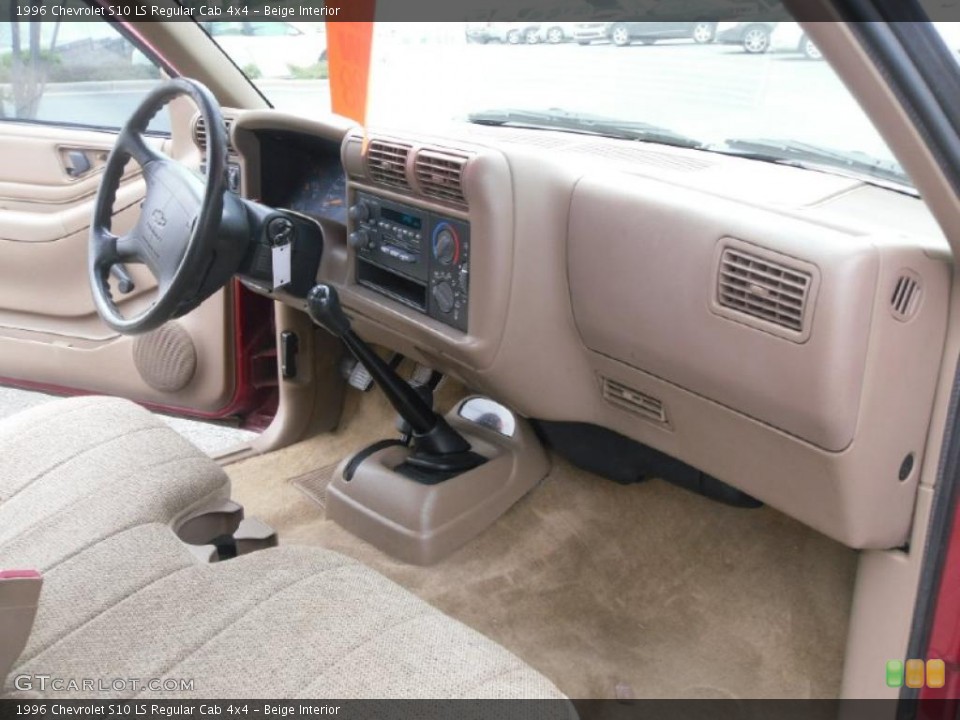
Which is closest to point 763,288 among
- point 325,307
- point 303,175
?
point 325,307

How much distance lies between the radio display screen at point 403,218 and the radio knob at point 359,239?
0.08 metres

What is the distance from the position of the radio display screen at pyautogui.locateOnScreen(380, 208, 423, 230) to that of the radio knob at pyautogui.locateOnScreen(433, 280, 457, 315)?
0.13 m

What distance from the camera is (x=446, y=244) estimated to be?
1810 mm

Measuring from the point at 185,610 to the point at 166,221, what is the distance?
832 millimetres

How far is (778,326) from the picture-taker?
138cm

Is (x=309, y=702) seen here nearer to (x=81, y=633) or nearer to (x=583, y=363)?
(x=81, y=633)

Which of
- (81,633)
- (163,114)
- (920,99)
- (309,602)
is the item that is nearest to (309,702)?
(309,602)

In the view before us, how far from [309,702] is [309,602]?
0.19 metres

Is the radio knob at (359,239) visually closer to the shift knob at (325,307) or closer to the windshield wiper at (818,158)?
the shift knob at (325,307)

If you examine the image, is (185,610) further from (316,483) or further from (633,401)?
(316,483)

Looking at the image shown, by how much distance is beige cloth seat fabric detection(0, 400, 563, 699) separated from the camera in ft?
3.78

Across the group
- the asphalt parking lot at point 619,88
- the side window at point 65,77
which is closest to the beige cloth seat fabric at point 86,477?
the asphalt parking lot at point 619,88

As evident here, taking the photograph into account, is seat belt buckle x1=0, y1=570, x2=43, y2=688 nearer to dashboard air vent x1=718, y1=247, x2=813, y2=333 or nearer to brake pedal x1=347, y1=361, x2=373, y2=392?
dashboard air vent x1=718, y1=247, x2=813, y2=333

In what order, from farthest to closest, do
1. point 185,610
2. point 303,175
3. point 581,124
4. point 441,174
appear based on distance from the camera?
point 303,175, point 581,124, point 441,174, point 185,610
